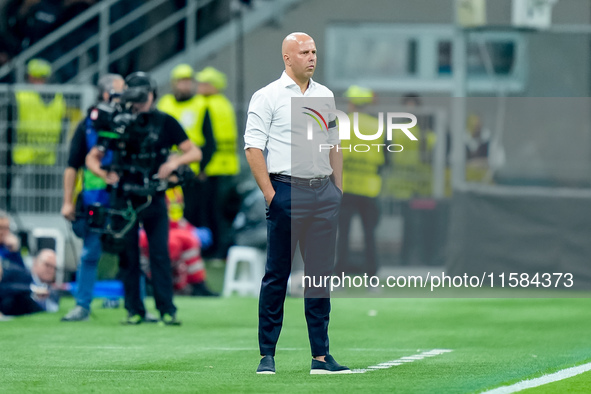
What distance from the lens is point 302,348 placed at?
9.40 m

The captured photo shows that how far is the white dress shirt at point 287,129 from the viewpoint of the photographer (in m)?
7.61

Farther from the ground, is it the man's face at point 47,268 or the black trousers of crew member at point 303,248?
the black trousers of crew member at point 303,248

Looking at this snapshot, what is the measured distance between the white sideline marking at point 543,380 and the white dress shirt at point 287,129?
63.3 inches

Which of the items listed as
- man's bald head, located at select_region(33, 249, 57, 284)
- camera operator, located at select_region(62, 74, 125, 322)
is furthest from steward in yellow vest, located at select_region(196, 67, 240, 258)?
camera operator, located at select_region(62, 74, 125, 322)

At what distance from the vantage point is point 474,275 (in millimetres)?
14578

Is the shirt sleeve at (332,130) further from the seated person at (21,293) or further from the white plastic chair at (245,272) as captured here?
the white plastic chair at (245,272)

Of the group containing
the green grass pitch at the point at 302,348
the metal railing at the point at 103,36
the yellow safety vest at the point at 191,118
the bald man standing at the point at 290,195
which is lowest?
the green grass pitch at the point at 302,348

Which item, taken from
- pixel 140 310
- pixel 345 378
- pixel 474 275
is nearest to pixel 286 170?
pixel 345 378

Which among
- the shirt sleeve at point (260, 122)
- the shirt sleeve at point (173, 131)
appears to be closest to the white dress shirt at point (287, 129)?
the shirt sleeve at point (260, 122)

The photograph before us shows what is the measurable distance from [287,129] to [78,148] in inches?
167

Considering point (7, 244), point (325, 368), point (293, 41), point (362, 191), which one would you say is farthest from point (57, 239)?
point (293, 41)

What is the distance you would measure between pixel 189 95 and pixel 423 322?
18.9 feet

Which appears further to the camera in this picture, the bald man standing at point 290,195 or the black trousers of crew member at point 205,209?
the black trousers of crew member at point 205,209

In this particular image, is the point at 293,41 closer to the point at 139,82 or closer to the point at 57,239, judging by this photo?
the point at 139,82
